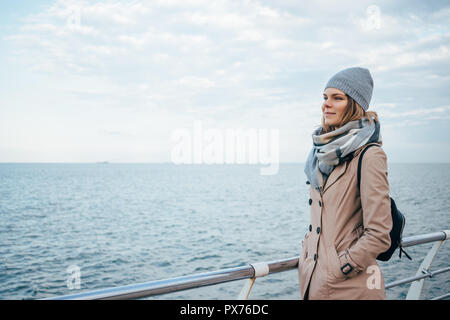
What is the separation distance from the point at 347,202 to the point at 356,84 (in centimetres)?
62

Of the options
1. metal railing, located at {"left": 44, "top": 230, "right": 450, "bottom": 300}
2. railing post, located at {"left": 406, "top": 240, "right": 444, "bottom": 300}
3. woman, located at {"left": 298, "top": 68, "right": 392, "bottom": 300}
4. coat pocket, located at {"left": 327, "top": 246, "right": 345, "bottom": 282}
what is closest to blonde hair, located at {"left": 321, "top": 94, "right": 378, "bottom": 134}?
woman, located at {"left": 298, "top": 68, "right": 392, "bottom": 300}

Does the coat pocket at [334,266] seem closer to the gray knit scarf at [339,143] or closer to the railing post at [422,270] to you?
the gray knit scarf at [339,143]

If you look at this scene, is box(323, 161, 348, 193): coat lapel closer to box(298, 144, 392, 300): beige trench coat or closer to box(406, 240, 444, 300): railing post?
box(298, 144, 392, 300): beige trench coat

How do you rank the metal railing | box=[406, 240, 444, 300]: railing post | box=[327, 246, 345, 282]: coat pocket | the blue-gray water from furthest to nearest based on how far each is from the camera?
the blue-gray water → box=[406, 240, 444, 300]: railing post → box=[327, 246, 345, 282]: coat pocket → the metal railing

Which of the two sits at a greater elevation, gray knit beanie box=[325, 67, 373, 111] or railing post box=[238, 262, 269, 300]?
gray knit beanie box=[325, 67, 373, 111]

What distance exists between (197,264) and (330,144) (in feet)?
48.8

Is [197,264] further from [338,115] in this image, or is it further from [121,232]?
[338,115]

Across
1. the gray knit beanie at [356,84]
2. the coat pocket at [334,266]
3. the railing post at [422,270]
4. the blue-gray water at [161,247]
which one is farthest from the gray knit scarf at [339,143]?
the blue-gray water at [161,247]

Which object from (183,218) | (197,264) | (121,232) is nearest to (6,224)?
(121,232)

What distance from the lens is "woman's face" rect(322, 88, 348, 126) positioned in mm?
1845

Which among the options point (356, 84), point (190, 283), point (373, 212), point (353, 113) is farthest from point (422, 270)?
point (190, 283)

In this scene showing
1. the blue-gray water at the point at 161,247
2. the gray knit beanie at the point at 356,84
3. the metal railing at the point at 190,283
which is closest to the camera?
the metal railing at the point at 190,283

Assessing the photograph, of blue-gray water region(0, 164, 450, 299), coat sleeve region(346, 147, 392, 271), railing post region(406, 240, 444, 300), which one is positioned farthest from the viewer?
blue-gray water region(0, 164, 450, 299)

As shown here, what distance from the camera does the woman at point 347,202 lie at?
1601 mm
